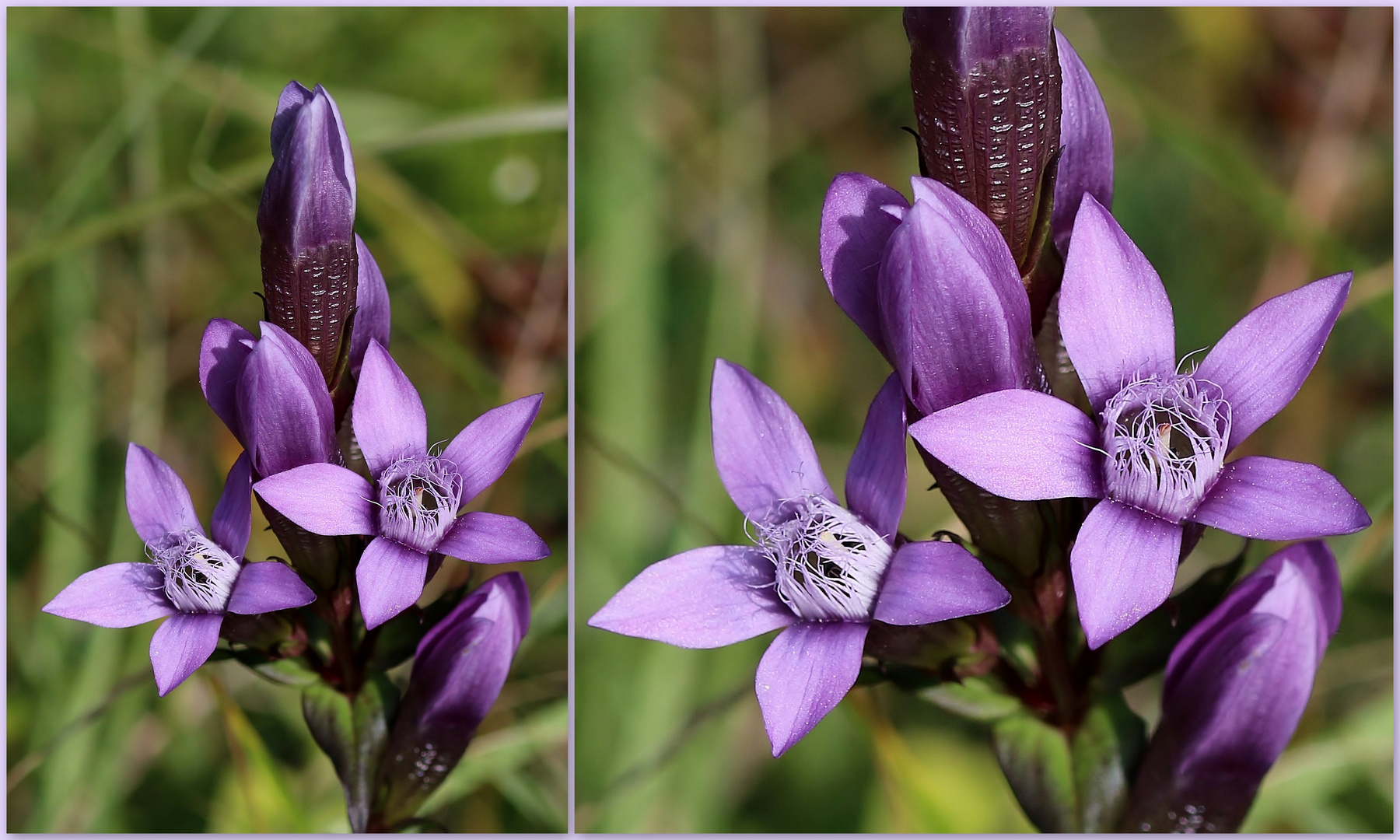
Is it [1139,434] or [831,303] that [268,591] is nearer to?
[1139,434]

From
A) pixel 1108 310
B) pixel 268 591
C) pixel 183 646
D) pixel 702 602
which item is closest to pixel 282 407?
A: pixel 268 591

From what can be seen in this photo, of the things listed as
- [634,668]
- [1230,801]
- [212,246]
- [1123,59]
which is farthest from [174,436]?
[1123,59]

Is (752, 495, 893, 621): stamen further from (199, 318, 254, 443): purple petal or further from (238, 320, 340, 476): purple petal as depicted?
(199, 318, 254, 443): purple petal

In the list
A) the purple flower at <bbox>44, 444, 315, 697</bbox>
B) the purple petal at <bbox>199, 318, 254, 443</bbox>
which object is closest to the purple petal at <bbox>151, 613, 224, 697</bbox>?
the purple flower at <bbox>44, 444, 315, 697</bbox>

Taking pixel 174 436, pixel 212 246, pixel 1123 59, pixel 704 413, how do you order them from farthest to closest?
pixel 704 413 < pixel 1123 59 < pixel 212 246 < pixel 174 436

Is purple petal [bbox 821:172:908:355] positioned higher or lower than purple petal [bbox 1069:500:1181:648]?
higher

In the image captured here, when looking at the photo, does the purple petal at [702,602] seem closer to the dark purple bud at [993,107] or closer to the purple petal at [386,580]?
the purple petal at [386,580]

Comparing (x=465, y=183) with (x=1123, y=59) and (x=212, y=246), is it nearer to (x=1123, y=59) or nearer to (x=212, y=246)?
(x=212, y=246)
